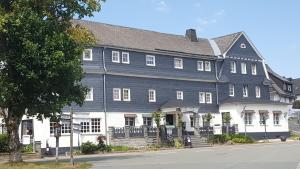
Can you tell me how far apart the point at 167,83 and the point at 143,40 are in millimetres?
5256

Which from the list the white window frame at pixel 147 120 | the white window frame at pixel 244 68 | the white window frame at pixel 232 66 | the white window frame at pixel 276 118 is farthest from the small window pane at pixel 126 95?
the white window frame at pixel 276 118

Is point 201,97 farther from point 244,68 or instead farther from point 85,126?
point 85,126

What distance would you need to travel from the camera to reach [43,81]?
2861 centimetres

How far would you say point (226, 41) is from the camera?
66.0 meters

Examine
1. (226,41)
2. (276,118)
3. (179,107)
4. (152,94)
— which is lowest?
(276,118)

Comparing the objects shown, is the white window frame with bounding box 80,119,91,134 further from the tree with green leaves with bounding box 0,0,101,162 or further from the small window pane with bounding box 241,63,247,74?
the small window pane with bounding box 241,63,247,74

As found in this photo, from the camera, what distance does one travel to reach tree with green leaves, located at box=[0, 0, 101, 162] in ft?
93.0

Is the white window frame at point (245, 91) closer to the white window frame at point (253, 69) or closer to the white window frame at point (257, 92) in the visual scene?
the white window frame at point (257, 92)

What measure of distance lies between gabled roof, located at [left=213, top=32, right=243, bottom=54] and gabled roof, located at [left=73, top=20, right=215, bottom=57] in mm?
1313

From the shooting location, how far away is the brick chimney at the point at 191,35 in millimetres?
66438

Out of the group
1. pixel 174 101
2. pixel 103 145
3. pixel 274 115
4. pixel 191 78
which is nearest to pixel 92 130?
pixel 103 145

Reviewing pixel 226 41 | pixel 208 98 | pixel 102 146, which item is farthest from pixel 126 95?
pixel 226 41

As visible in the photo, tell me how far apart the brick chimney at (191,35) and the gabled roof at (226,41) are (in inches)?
119

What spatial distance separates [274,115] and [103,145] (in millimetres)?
28243
